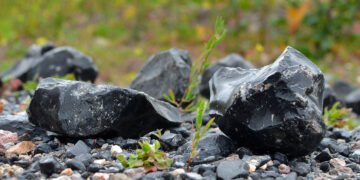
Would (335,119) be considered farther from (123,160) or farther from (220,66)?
(123,160)

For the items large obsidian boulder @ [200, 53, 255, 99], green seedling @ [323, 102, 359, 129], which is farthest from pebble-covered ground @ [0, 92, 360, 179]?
large obsidian boulder @ [200, 53, 255, 99]

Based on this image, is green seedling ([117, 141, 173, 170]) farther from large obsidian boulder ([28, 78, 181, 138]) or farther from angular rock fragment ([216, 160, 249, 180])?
large obsidian boulder ([28, 78, 181, 138])

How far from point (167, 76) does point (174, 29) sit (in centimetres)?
634

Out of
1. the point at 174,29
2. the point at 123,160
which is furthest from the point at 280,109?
the point at 174,29

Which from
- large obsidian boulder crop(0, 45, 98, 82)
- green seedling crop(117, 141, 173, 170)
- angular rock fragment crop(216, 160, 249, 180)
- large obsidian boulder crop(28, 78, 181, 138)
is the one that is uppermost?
large obsidian boulder crop(0, 45, 98, 82)

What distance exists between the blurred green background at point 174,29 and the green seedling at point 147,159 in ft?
15.5

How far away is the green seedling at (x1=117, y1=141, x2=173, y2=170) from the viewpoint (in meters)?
2.60

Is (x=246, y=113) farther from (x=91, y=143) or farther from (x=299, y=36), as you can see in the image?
(x=299, y=36)

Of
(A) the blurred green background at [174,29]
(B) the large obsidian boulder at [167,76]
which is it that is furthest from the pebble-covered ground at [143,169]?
(A) the blurred green background at [174,29]

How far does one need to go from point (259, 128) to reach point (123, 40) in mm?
7583

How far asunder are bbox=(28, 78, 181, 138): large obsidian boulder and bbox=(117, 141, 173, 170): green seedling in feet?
1.45

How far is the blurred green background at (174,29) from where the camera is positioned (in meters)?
8.57

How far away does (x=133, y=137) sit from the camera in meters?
3.18

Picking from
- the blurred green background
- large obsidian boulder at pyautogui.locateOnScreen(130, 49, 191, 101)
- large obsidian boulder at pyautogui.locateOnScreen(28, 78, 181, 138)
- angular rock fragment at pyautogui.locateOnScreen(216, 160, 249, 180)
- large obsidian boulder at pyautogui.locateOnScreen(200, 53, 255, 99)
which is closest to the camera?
angular rock fragment at pyautogui.locateOnScreen(216, 160, 249, 180)
